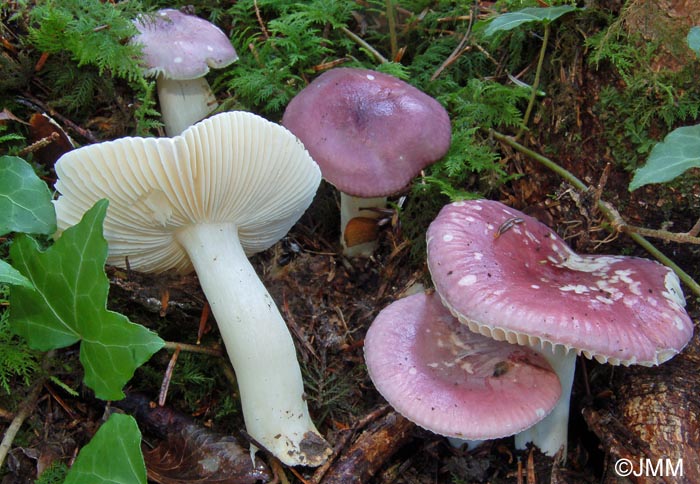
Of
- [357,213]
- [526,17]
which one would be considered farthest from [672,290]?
[357,213]

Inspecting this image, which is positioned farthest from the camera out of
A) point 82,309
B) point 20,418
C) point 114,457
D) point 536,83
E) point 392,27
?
point 392,27

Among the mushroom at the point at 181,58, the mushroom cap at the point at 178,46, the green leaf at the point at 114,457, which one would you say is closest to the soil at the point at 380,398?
the green leaf at the point at 114,457

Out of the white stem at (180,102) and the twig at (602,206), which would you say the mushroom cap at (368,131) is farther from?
the white stem at (180,102)

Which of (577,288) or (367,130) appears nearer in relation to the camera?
(577,288)

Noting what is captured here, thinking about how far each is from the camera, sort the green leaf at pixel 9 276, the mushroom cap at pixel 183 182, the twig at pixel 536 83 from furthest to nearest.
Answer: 1. the twig at pixel 536 83
2. the mushroom cap at pixel 183 182
3. the green leaf at pixel 9 276

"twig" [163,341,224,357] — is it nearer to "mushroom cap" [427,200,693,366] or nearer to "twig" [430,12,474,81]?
"mushroom cap" [427,200,693,366]

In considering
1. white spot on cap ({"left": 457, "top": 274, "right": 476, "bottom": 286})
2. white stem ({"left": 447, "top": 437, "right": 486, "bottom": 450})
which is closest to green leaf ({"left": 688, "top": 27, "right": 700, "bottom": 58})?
white spot on cap ({"left": 457, "top": 274, "right": 476, "bottom": 286})

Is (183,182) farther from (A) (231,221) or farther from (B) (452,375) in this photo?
(B) (452,375)
